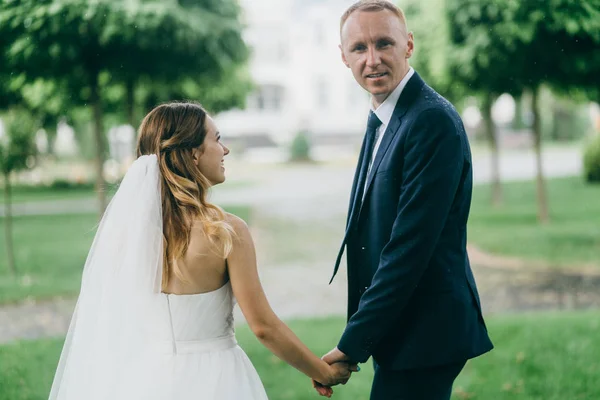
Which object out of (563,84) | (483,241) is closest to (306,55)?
(483,241)

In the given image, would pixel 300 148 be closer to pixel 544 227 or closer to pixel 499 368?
pixel 544 227

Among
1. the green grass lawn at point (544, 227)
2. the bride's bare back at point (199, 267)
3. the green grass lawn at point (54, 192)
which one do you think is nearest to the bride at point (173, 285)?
the bride's bare back at point (199, 267)

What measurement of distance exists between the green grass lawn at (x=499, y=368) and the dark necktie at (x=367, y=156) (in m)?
2.80

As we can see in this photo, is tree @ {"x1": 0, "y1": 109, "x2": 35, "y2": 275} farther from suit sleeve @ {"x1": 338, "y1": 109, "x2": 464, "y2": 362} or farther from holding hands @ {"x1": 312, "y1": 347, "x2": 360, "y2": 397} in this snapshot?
suit sleeve @ {"x1": 338, "y1": 109, "x2": 464, "y2": 362}

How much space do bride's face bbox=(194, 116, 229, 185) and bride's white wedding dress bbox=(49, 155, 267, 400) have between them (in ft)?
0.55

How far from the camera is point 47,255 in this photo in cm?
1320

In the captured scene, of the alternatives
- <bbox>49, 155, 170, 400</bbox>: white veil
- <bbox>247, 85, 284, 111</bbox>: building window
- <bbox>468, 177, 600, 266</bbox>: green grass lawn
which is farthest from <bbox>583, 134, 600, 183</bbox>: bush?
<bbox>247, 85, 284, 111</bbox>: building window

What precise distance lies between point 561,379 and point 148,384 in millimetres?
3470

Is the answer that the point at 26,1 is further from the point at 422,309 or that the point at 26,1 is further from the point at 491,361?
the point at 422,309

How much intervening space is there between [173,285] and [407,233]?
844 mm

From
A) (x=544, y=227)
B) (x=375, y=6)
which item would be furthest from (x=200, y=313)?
(x=544, y=227)

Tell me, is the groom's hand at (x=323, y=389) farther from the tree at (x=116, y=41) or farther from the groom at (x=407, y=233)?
the tree at (x=116, y=41)

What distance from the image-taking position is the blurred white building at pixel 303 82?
145 feet

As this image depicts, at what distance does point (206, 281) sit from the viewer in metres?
2.62
